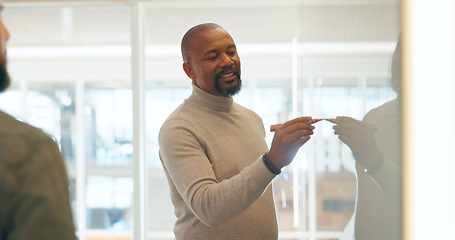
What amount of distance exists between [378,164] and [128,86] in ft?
6.66

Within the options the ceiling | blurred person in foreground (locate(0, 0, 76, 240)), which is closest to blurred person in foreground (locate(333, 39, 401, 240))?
blurred person in foreground (locate(0, 0, 76, 240))

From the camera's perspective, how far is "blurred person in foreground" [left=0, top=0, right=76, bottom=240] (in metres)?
0.68

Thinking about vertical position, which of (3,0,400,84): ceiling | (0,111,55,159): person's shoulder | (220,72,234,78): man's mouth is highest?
(3,0,400,84): ceiling

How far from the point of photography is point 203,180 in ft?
4.60

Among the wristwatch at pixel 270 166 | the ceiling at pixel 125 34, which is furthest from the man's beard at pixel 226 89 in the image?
the ceiling at pixel 125 34

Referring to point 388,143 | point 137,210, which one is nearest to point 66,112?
point 137,210

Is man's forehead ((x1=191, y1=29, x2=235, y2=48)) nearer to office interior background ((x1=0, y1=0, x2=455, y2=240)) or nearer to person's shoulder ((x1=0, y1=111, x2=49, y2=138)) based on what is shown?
person's shoulder ((x1=0, y1=111, x2=49, y2=138))

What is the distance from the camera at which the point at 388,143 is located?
138cm

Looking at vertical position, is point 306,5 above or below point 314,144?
above

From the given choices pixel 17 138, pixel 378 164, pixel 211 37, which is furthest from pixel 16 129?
pixel 378 164

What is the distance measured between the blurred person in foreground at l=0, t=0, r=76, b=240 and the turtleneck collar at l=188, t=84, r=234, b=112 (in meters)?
0.91

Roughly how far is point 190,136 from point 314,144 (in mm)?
1315

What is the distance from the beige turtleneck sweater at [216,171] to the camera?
52.2 inches

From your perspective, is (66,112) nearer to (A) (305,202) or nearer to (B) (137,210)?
(B) (137,210)
